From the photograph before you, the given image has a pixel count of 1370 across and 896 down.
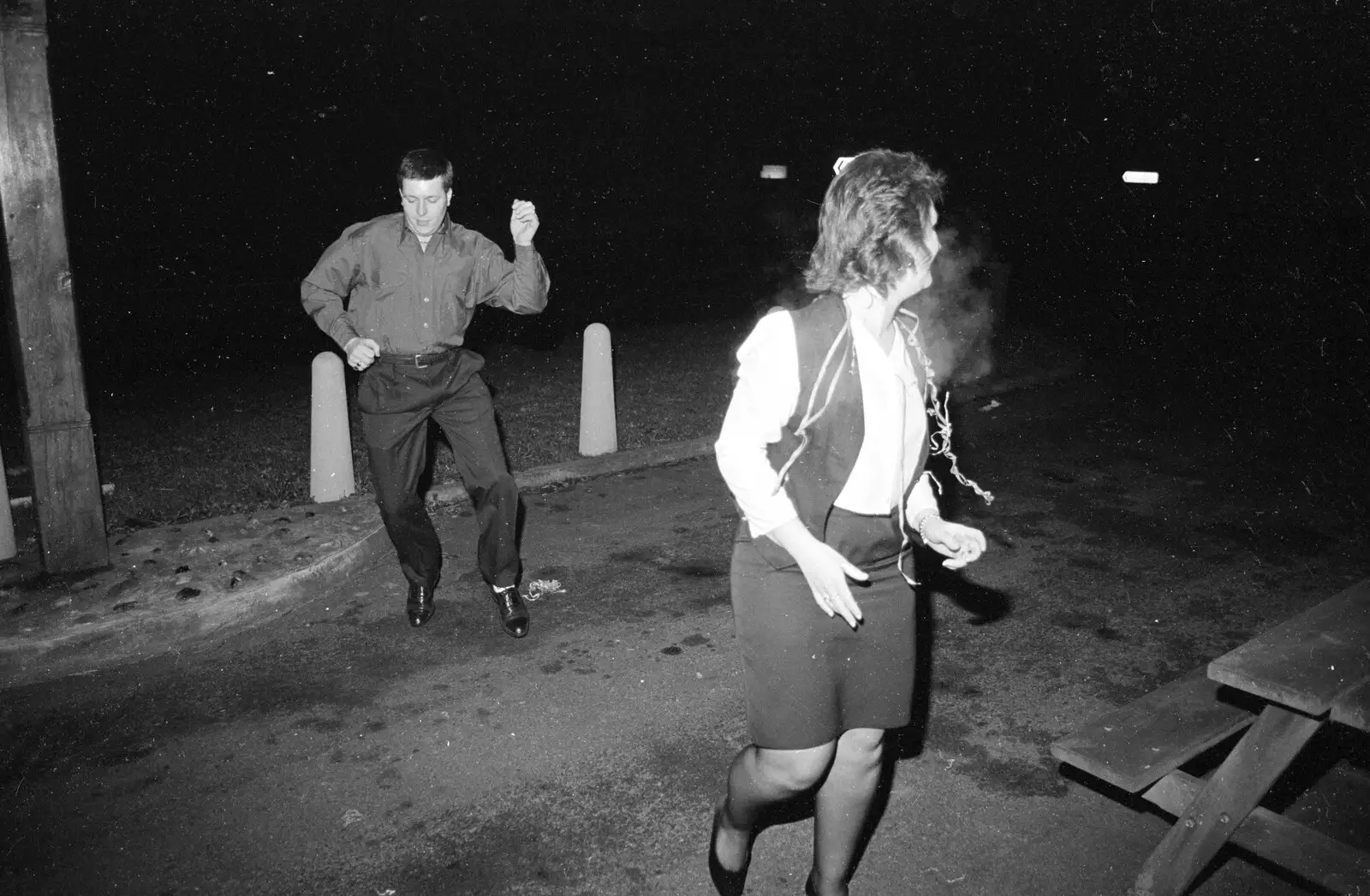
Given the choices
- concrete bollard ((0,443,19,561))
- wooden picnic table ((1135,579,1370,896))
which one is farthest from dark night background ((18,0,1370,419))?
wooden picnic table ((1135,579,1370,896))

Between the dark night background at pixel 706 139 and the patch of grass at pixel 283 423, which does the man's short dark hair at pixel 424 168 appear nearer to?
the patch of grass at pixel 283 423

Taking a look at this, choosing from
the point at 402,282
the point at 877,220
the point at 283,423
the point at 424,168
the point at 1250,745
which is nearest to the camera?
the point at 877,220

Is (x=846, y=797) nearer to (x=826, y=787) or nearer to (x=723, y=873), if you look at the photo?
(x=826, y=787)

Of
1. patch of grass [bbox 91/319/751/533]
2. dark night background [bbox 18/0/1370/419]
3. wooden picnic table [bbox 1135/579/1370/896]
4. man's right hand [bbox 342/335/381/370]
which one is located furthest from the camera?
dark night background [bbox 18/0/1370/419]

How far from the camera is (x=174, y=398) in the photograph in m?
9.85

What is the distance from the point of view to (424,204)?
15.2ft

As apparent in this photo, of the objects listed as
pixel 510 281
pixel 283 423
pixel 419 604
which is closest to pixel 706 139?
pixel 283 423

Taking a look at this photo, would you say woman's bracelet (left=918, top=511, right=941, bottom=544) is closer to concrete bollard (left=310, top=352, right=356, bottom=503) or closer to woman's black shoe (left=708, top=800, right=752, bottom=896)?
woman's black shoe (left=708, top=800, right=752, bottom=896)

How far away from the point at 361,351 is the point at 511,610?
4.79 feet

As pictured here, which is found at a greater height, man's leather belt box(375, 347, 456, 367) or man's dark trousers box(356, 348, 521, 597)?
man's leather belt box(375, 347, 456, 367)

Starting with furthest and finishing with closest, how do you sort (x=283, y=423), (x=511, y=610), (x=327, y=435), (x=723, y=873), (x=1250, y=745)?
(x=283, y=423) → (x=327, y=435) → (x=511, y=610) → (x=1250, y=745) → (x=723, y=873)

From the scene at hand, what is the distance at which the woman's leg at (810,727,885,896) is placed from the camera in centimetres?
285

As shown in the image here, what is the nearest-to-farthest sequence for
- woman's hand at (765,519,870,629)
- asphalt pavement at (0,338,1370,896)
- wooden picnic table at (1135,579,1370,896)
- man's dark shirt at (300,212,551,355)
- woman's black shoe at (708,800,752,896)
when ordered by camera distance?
woman's hand at (765,519,870,629), wooden picnic table at (1135,579,1370,896), woman's black shoe at (708,800,752,896), asphalt pavement at (0,338,1370,896), man's dark shirt at (300,212,551,355)

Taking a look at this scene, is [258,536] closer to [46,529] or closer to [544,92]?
[46,529]
